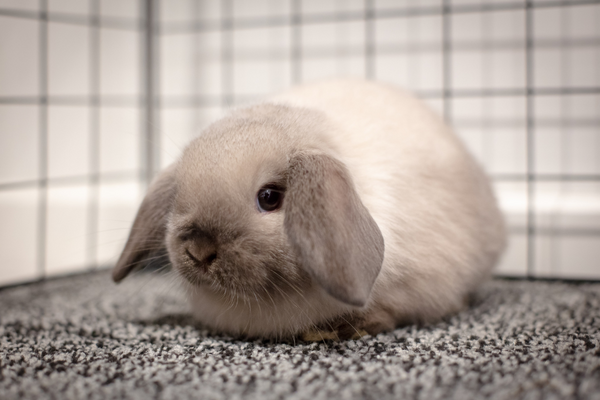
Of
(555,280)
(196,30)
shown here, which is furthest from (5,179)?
(555,280)

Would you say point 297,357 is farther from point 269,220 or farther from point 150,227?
point 150,227


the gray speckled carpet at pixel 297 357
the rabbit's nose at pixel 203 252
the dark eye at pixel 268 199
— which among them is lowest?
the gray speckled carpet at pixel 297 357

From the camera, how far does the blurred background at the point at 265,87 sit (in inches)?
95.0

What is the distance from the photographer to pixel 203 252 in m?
1.27

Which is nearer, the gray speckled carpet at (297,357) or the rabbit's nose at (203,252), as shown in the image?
the gray speckled carpet at (297,357)

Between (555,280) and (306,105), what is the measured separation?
4.19ft

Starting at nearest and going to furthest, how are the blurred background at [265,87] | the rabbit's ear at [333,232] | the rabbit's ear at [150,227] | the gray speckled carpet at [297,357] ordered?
the gray speckled carpet at [297,357]
the rabbit's ear at [333,232]
the rabbit's ear at [150,227]
the blurred background at [265,87]

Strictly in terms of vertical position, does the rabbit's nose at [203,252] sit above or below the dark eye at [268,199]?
below

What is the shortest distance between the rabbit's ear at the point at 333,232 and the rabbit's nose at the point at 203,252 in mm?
186

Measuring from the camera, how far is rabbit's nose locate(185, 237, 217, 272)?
127 centimetres

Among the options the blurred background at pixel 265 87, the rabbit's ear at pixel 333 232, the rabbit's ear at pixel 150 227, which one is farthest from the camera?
the blurred background at pixel 265 87

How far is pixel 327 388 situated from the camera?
1.07 meters

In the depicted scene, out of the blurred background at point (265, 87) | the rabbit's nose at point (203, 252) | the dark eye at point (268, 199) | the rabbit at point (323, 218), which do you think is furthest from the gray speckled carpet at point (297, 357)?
the blurred background at point (265, 87)

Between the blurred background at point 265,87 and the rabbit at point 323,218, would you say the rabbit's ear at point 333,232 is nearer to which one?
the rabbit at point 323,218
